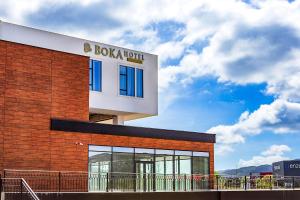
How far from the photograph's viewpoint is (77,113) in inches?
1352

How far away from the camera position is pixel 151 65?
44.0 meters

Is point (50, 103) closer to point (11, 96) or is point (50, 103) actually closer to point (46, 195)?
point (11, 96)

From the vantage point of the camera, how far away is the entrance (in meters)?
33.6

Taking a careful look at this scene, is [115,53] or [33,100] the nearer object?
[33,100]

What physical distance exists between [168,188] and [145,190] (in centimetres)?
230

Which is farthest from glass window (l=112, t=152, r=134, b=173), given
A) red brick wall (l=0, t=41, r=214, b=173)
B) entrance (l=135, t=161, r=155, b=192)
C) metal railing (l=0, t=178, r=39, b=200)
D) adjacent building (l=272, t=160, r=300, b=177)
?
adjacent building (l=272, t=160, r=300, b=177)

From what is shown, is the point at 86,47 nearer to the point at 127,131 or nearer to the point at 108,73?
the point at 108,73

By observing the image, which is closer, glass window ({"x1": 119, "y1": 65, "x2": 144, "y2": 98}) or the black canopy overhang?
the black canopy overhang

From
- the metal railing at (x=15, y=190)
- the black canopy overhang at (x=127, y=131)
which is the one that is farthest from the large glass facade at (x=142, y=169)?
the metal railing at (x=15, y=190)

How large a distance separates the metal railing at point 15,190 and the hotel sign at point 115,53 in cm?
1371

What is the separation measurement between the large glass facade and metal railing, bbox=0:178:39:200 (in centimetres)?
442

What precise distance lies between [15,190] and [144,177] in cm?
884

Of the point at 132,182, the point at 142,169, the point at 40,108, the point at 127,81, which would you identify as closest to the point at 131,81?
the point at 127,81

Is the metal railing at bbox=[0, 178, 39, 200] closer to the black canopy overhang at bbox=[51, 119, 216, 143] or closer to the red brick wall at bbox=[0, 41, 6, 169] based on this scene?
the red brick wall at bbox=[0, 41, 6, 169]
